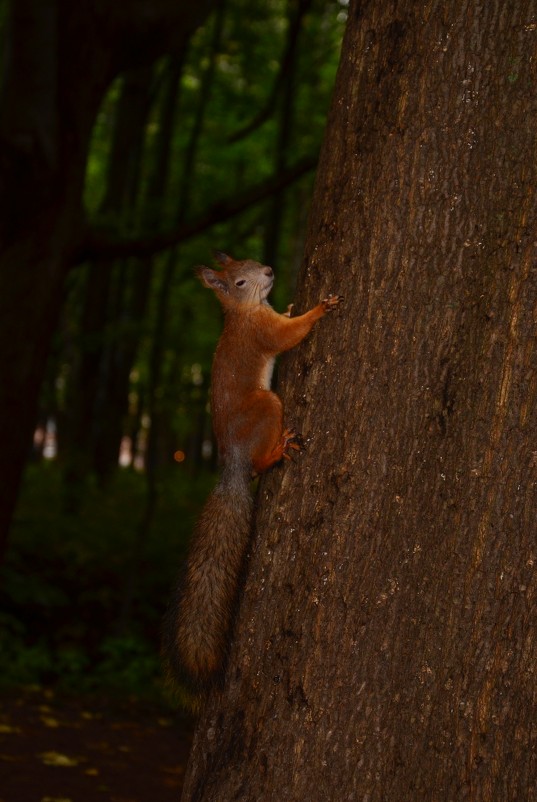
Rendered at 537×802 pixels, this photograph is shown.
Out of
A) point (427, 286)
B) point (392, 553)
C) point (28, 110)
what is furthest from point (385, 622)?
point (28, 110)

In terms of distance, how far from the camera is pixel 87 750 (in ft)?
21.3

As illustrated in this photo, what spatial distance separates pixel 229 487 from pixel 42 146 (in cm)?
490

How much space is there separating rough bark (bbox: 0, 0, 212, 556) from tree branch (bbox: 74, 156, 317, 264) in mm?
381

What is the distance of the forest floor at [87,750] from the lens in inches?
219

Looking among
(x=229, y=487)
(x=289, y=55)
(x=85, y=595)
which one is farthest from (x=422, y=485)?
(x=289, y=55)

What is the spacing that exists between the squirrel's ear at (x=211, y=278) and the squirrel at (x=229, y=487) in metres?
0.65

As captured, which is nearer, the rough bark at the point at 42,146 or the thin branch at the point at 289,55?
the rough bark at the point at 42,146

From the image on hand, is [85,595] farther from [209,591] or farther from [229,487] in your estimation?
[209,591]

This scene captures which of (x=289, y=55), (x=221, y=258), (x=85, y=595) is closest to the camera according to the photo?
(x=221, y=258)

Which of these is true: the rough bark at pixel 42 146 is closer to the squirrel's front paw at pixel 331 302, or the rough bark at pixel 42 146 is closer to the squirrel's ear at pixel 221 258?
the squirrel's ear at pixel 221 258

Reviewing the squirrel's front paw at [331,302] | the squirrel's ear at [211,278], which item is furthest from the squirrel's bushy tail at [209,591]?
the squirrel's ear at [211,278]

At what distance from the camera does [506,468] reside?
10.0 feet

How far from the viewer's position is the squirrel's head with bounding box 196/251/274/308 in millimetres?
4680

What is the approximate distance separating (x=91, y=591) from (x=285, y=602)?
844 cm
